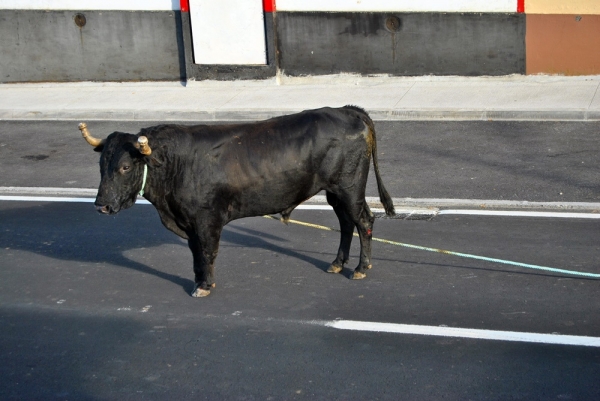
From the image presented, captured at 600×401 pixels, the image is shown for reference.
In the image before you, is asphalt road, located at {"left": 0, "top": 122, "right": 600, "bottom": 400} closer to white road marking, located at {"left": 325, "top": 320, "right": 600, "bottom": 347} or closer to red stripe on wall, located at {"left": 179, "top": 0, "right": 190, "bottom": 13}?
white road marking, located at {"left": 325, "top": 320, "right": 600, "bottom": 347}

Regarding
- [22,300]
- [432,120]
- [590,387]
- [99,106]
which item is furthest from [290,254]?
[99,106]

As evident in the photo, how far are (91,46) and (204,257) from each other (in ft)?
36.9

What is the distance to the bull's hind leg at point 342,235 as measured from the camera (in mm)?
8742

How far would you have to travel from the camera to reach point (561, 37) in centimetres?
1600

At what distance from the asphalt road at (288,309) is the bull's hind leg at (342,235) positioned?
0.11 m

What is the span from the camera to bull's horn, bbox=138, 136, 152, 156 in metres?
7.56

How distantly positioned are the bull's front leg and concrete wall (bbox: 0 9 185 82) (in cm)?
1028

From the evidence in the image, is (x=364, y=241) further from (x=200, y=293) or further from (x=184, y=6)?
(x=184, y=6)

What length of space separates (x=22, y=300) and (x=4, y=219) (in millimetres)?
2806

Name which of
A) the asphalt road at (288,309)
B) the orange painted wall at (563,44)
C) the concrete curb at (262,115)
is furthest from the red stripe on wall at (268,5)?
the asphalt road at (288,309)

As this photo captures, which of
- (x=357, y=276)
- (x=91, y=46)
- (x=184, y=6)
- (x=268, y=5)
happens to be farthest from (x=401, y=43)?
(x=357, y=276)

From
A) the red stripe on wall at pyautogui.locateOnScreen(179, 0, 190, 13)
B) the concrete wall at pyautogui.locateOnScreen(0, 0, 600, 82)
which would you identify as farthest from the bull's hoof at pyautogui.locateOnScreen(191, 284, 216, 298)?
the red stripe on wall at pyautogui.locateOnScreen(179, 0, 190, 13)

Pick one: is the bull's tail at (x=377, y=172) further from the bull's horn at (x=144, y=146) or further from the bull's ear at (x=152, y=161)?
the bull's horn at (x=144, y=146)

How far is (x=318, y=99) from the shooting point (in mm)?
16125
